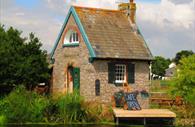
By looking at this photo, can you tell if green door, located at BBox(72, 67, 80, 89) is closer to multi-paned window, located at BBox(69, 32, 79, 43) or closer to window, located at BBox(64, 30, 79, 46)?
window, located at BBox(64, 30, 79, 46)

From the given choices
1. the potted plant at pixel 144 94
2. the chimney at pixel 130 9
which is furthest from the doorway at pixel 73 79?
the chimney at pixel 130 9

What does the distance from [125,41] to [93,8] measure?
336 centimetres

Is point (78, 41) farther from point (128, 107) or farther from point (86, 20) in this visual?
point (128, 107)

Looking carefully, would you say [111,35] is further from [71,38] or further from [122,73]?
[71,38]

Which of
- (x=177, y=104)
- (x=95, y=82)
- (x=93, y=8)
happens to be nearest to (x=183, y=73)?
(x=177, y=104)

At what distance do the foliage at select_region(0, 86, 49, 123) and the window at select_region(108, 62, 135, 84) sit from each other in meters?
6.11

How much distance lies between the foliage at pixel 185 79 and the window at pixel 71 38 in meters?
Answer: 6.91

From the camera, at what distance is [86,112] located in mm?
27562

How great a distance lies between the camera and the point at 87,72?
31.8 metres

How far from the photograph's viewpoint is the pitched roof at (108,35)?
31.7 m

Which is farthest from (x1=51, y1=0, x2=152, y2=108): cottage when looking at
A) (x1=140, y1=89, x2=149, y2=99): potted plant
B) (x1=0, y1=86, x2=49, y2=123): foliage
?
(x1=0, y1=86, x2=49, y2=123): foliage

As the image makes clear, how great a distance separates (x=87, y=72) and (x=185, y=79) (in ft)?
20.2

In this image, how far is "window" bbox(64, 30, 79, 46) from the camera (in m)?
33.2

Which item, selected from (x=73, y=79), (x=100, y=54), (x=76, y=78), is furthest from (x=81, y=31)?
(x=73, y=79)
